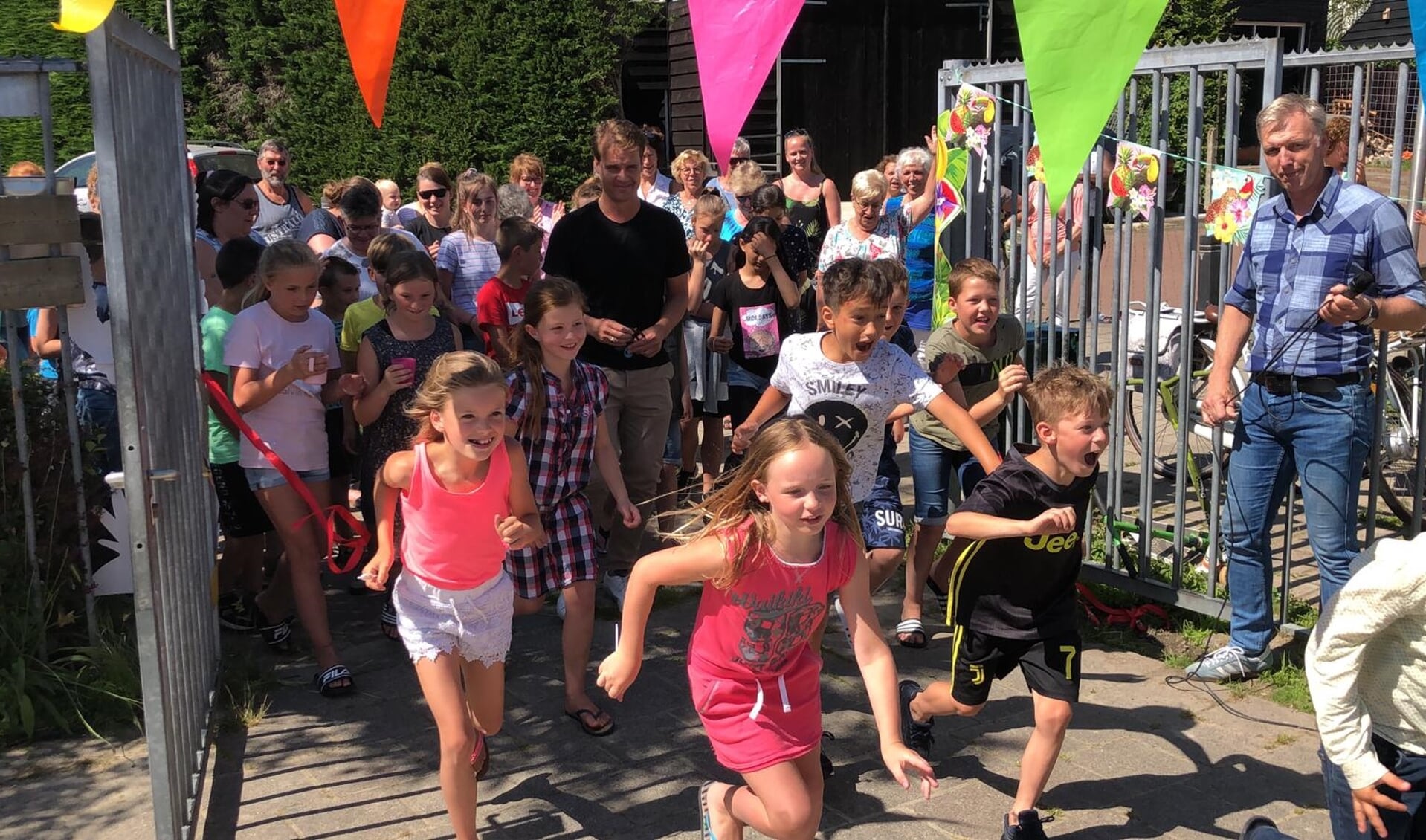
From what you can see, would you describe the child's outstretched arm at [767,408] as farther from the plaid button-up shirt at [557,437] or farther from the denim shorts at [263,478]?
the denim shorts at [263,478]

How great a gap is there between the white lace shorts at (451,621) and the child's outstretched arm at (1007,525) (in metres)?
1.40

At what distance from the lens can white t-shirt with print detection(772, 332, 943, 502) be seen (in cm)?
478

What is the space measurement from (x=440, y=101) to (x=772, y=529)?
14.6 meters

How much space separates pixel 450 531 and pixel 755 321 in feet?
10.6

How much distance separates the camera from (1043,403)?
394 cm

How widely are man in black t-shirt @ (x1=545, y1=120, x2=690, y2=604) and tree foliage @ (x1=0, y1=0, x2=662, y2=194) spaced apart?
10917 millimetres

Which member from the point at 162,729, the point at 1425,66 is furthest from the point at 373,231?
the point at 1425,66

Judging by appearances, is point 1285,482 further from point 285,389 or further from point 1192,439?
point 285,389

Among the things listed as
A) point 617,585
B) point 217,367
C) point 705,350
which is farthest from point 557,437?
point 705,350

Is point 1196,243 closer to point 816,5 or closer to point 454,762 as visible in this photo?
point 454,762

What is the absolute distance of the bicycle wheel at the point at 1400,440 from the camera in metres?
6.65

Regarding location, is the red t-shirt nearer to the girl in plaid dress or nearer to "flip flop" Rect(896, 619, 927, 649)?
the girl in plaid dress

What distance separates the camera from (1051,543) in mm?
4023

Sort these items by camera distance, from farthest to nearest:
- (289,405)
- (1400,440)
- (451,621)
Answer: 1. (1400,440)
2. (289,405)
3. (451,621)
